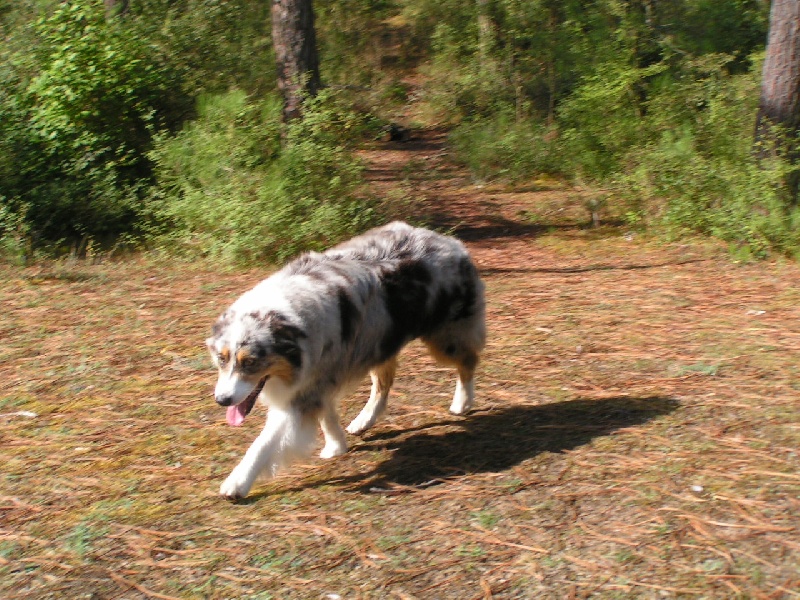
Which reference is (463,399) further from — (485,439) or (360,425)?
(360,425)

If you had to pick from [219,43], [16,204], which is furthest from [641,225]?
[16,204]

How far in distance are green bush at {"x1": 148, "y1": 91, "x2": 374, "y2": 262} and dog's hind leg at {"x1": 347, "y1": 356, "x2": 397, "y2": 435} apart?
4353 mm

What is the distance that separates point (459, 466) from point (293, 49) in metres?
7.45

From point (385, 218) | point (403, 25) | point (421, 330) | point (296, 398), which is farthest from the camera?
point (403, 25)

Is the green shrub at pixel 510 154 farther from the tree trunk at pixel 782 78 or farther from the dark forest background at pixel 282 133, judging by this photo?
the tree trunk at pixel 782 78

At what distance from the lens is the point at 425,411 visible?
6.06 metres

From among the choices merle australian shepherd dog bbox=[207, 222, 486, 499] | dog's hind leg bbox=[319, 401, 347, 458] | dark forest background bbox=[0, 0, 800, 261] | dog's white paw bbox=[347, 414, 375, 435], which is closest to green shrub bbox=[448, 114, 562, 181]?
dark forest background bbox=[0, 0, 800, 261]

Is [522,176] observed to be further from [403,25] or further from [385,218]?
[403,25]

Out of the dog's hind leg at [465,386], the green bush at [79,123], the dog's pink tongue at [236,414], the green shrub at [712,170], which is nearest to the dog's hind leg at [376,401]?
the dog's hind leg at [465,386]

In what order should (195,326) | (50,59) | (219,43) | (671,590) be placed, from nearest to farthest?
(671,590), (195,326), (50,59), (219,43)

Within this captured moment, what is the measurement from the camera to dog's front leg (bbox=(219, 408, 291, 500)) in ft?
15.5

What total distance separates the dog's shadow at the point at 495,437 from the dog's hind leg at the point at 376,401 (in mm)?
113

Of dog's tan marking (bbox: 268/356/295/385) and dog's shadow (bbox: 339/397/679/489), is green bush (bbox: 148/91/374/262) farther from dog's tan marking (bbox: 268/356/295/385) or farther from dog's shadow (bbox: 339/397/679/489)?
dog's tan marking (bbox: 268/356/295/385)

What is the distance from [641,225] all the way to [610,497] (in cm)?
694
